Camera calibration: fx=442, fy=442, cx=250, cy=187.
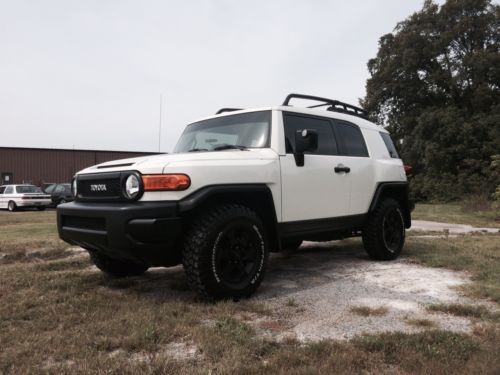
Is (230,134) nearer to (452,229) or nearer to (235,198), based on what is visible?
(235,198)

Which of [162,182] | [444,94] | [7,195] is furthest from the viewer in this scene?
[444,94]

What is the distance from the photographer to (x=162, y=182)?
358 centimetres

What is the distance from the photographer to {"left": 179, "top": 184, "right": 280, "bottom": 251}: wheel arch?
3.63 meters

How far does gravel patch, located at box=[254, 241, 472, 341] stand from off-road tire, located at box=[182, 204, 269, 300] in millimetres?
320

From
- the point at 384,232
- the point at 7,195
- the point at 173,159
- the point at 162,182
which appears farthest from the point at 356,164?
the point at 7,195

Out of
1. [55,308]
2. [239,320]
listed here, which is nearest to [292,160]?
[239,320]

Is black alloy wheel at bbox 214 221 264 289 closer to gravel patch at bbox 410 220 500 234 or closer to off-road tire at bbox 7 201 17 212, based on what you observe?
gravel patch at bbox 410 220 500 234

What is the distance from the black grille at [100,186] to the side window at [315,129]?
171 centimetres

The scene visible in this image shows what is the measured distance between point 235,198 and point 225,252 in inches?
21.1

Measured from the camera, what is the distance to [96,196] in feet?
13.1

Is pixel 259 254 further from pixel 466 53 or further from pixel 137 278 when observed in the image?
pixel 466 53

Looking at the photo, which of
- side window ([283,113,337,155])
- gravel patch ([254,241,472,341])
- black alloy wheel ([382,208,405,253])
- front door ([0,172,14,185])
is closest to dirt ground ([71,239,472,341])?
gravel patch ([254,241,472,341])

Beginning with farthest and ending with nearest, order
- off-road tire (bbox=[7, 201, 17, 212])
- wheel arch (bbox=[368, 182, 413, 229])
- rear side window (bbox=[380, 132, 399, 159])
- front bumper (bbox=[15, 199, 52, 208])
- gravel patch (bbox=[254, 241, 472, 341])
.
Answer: off-road tire (bbox=[7, 201, 17, 212])
front bumper (bbox=[15, 199, 52, 208])
rear side window (bbox=[380, 132, 399, 159])
wheel arch (bbox=[368, 182, 413, 229])
gravel patch (bbox=[254, 241, 472, 341])

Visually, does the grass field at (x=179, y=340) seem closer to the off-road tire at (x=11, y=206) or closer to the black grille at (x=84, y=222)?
the black grille at (x=84, y=222)
